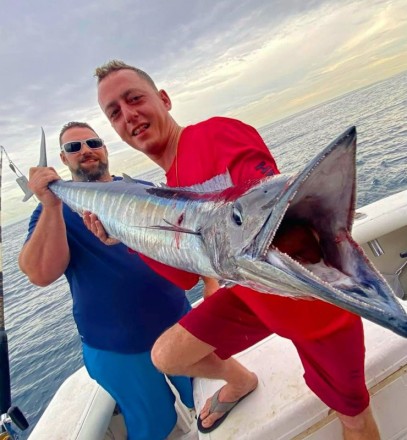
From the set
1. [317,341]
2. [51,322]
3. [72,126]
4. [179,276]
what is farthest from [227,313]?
[51,322]

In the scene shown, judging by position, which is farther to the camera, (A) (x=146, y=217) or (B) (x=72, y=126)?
(B) (x=72, y=126)

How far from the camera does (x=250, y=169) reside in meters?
1.37

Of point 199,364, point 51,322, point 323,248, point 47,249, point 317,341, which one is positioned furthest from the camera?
point 51,322

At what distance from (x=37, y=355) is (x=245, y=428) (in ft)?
22.2

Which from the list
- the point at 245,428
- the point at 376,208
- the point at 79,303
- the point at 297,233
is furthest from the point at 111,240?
the point at 376,208

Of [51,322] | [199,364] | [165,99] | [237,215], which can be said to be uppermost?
[165,99]

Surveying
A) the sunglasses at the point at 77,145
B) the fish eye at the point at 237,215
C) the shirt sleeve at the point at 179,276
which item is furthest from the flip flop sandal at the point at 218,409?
the sunglasses at the point at 77,145

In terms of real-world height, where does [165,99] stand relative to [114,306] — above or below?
above

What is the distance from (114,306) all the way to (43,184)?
109 centimetres

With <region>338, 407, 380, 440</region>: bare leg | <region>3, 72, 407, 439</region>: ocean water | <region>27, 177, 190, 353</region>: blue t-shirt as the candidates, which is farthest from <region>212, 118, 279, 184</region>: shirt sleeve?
<region>3, 72, 407, 439</region>: ocean water

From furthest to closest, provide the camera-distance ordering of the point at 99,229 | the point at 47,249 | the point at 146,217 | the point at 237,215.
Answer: the point at 47,249
the point at 99,229
the point at 146,217
the point at 237,215

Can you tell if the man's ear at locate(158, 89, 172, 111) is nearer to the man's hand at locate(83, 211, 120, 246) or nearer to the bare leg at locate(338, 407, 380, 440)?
the man's hand at locate(83, 211, 120, 246)

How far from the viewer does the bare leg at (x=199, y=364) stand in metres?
1.96

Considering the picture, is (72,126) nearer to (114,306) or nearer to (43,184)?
(43,184)
